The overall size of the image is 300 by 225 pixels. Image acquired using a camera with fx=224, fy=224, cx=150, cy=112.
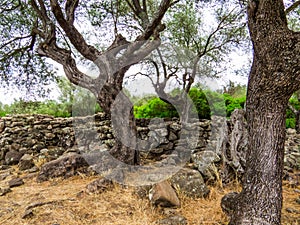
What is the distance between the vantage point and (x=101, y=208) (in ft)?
11.8

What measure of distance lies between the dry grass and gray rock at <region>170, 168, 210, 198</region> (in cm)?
12

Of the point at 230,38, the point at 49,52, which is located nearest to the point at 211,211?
the point at 49,52

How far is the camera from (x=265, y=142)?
2.62 m

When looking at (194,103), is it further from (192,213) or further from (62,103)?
(62,103)

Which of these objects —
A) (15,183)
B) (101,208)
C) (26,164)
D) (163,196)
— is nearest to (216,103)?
(163,196)

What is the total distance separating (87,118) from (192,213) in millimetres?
5583

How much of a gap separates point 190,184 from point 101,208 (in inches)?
62.3

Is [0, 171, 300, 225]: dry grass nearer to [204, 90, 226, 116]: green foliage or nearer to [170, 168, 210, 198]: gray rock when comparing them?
[170, 168, 210, 198]: gray rock

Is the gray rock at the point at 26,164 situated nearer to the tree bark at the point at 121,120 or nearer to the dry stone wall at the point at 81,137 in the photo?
the dry stone wall at the point at 81,137

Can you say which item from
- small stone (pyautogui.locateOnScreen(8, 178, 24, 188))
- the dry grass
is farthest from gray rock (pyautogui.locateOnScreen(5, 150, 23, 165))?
the dry grass

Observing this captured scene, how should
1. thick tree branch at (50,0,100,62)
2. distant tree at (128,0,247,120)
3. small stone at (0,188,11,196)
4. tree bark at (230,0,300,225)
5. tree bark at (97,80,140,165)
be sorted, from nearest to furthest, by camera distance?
1. tree bark at (230,0,300,225)
2. small stone at (0,188,11,196)
3. thick tree branch at (50,0,100,62)
4. tree bark at (97,80,140,165)
5. distant tree at (128,0,247,120)

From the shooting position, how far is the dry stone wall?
7.07 meters

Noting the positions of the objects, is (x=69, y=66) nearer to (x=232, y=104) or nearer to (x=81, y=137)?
(x=81, y=137)

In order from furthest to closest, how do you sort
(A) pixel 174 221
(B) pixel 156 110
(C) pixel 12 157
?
(B) pixel 156 110 < (C) pixel 12 157 < (A) pixel 174 221
